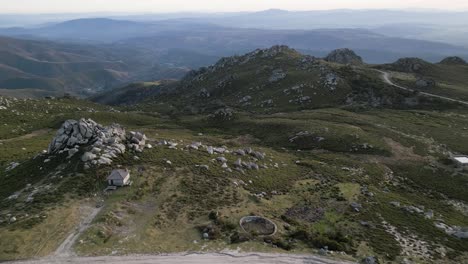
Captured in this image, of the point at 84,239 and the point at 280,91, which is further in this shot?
the point at 280,91

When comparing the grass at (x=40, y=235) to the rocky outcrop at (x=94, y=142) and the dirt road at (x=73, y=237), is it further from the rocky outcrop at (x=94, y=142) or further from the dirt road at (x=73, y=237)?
the rocky outcrop at (x=94, y=142)

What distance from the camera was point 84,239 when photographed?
40500 millimetres

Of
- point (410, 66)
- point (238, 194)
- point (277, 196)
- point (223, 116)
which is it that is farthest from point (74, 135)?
point (410, 66)

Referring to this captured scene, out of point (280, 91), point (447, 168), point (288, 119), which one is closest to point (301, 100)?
point (280, 91)

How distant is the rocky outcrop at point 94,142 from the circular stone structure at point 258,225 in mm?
22592

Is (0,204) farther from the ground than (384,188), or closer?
farther from the ground

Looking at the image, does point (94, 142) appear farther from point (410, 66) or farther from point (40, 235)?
point (410, 66)

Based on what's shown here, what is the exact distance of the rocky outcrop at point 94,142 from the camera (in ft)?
183

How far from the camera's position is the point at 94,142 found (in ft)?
193

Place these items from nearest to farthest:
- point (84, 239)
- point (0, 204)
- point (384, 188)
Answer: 1. point (84, 239)
2. point (0, 204)
3. point (384, 188)

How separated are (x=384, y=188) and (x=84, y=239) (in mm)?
49218

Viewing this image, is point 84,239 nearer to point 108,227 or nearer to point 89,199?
point 108,227

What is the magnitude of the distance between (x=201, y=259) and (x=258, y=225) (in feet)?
32.4

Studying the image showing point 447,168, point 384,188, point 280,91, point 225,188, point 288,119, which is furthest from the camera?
point 280,91
